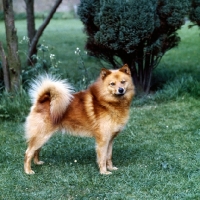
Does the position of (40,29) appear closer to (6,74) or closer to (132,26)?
(6,74)

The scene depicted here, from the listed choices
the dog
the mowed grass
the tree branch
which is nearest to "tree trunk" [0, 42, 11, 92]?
the mowed grass

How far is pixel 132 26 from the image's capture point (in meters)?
7.91

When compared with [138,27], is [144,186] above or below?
below

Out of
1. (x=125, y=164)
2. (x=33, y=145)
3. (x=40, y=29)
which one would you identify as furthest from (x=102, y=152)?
(x=40, y=29)

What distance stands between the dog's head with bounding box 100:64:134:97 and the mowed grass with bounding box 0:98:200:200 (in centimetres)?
95

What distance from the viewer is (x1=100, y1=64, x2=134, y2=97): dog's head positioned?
17.4ft

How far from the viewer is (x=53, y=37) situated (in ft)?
62.4

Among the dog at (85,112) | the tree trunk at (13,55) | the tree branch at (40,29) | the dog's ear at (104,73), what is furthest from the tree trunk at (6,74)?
the dog's ear at (104,73)

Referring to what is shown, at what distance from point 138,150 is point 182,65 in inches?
227

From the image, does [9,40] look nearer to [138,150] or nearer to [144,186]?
[138,150]

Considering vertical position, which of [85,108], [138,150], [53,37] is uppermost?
[85,108]

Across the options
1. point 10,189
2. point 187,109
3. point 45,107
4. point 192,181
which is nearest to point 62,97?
point 45,107

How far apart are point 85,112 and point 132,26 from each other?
285 centimetres

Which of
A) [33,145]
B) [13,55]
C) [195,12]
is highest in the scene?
[195,12]
